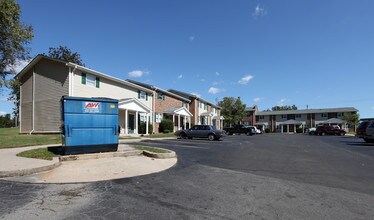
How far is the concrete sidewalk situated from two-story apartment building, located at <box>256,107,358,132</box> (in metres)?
68.1

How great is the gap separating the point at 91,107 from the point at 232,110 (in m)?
58.2

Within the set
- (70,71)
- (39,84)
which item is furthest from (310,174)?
(39,84)

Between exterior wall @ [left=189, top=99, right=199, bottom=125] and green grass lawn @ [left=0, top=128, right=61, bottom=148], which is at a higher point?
exterior wall @ [left=189, top=99, right=199, bottom=125]

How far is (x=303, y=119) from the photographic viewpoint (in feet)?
240

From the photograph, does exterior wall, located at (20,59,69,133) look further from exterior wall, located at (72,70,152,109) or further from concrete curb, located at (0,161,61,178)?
concrete curb, located at (0,161,61,178)

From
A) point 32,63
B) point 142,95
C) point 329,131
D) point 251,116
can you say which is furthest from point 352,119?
point 32,63

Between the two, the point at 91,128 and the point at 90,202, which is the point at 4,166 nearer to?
the point at 91,128

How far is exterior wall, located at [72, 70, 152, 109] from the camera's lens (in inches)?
895

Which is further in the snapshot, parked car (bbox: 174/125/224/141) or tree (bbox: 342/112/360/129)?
tree (bbox: 342/112/360/129)

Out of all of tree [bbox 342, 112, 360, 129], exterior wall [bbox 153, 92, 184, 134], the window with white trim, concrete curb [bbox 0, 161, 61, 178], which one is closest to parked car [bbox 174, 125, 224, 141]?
exterior wall [bbox 153, 92, 184, 134]

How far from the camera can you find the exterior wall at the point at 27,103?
2641 cm

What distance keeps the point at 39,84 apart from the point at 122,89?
7713mm

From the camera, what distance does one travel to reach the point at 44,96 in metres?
24.7

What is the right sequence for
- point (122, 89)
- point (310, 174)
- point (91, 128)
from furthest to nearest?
point (122, 89) < point (91, 128) < point (310, 174)
